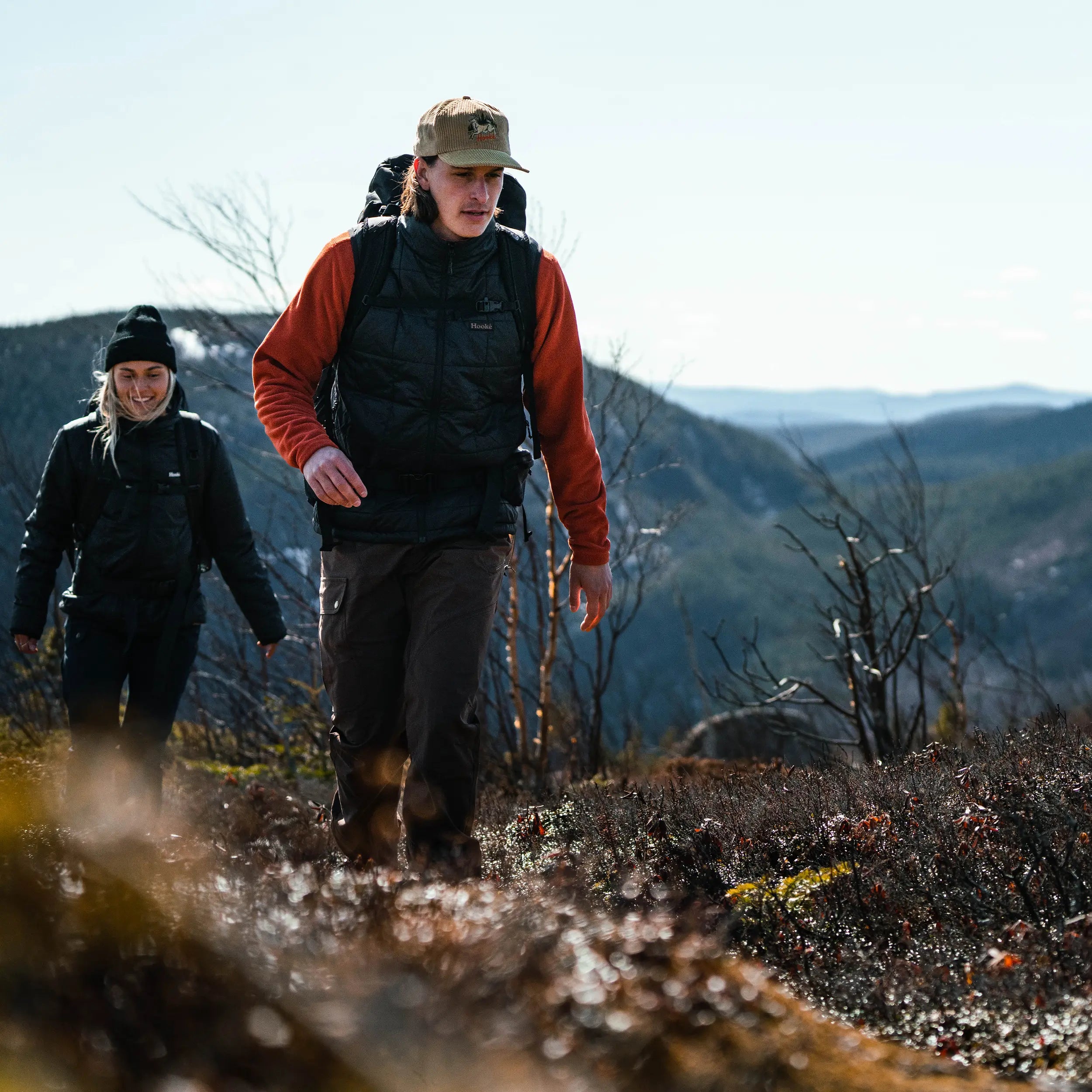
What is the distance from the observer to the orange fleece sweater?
3.52m

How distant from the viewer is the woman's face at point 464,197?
3473 mm

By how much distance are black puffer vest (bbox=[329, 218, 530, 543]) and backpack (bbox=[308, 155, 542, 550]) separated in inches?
0.7

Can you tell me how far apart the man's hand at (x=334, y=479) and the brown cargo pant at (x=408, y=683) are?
0.31m

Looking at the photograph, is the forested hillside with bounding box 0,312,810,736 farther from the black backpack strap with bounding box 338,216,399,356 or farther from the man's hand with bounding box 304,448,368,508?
the man's hand with bounding box 304,448,368,508

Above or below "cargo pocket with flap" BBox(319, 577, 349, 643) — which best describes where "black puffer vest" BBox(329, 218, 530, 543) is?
above

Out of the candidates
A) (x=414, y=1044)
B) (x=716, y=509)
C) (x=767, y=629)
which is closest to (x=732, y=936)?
(x=414, y=1044)

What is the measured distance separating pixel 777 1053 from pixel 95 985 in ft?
3.57

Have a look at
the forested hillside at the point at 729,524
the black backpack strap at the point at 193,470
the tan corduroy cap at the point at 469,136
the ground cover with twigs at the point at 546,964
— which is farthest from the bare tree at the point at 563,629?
the forested hillside at the point at 729,524

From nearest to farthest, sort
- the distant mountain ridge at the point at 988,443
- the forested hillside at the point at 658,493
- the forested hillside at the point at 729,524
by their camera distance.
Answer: the forested hillside at the point at 658,493 → the forested hillside at the point at 729,524 → the distant mountain ridge at the point at 988,443

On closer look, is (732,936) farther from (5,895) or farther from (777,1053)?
(5,895)

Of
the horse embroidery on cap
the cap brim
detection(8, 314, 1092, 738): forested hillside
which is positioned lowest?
detection(8, 314, 1092, 738): forested hillside

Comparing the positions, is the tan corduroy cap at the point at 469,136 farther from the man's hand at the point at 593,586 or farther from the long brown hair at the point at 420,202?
the man's hand at the point at 593,586

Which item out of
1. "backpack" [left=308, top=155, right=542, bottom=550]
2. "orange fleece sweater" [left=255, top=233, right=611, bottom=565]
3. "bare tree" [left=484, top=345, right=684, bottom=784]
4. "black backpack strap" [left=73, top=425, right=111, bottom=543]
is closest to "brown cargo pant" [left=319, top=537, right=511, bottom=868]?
"backpack" [left=308, top=155, right=542, bottom=550]

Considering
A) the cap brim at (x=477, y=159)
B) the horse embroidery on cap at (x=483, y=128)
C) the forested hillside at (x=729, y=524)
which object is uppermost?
the horse embroidery on cap at (x=483, y=128)
